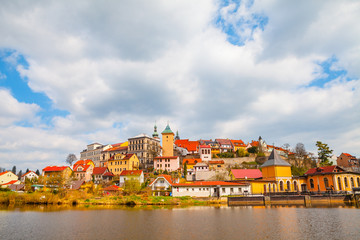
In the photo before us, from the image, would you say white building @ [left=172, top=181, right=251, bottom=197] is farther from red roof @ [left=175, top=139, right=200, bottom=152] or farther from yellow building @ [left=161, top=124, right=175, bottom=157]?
red roof @ [left=175, top=139, right=200, bottom=152]

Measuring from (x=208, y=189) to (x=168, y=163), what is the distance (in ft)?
122

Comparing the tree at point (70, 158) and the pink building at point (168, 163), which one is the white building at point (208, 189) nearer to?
the pink building at point (168, 163)

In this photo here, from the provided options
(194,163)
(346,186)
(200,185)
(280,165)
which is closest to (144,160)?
(194,163)

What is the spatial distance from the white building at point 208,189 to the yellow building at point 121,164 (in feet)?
139

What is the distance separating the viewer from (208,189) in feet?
180

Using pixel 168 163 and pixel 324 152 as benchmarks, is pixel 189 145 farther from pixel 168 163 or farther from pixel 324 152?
pixel 324 152

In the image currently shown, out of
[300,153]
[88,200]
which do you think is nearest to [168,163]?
[88,200]

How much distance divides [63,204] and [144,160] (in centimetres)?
5516

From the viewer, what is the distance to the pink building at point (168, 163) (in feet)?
294

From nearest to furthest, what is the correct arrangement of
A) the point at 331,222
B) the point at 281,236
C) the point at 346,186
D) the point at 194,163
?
the point at 281,236 < the point at 331,222 < the point at 346,186 < the point at 194,163

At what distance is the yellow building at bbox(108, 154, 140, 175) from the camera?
305 ft

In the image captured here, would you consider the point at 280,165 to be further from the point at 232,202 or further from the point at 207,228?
the point at 207,228

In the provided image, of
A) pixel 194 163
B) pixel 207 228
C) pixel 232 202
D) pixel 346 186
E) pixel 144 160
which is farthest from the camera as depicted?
pixel 144 160

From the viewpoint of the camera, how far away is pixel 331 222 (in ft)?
77.7
